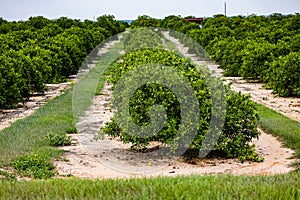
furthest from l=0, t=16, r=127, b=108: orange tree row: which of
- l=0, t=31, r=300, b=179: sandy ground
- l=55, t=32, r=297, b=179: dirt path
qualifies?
l=55, t=32, r=297, b=179: dirt path

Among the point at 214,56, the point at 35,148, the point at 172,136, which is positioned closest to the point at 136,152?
the point at 172,136

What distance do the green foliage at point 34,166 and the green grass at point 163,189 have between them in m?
2.10

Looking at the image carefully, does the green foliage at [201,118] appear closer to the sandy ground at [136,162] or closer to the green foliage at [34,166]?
the sandy ground at [136,162]

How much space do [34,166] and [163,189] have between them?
11.5 ft

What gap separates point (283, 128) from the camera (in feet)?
35.1

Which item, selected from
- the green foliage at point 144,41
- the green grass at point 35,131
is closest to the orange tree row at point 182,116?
the green grass at point 35,131

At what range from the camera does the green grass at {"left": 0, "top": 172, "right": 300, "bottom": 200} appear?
463 cm

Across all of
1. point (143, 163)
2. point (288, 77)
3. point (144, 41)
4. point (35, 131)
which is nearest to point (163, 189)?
point (143, 163)

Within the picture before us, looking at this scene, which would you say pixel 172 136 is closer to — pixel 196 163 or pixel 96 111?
pixel 196 163

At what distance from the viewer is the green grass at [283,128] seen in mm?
9479

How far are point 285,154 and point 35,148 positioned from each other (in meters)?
3.83

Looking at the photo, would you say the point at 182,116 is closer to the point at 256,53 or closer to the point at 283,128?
the point at 283,128

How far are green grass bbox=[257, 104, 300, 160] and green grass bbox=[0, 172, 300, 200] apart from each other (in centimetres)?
363

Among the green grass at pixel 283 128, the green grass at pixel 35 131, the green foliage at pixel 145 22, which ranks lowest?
the green grass at pixel 283 128
